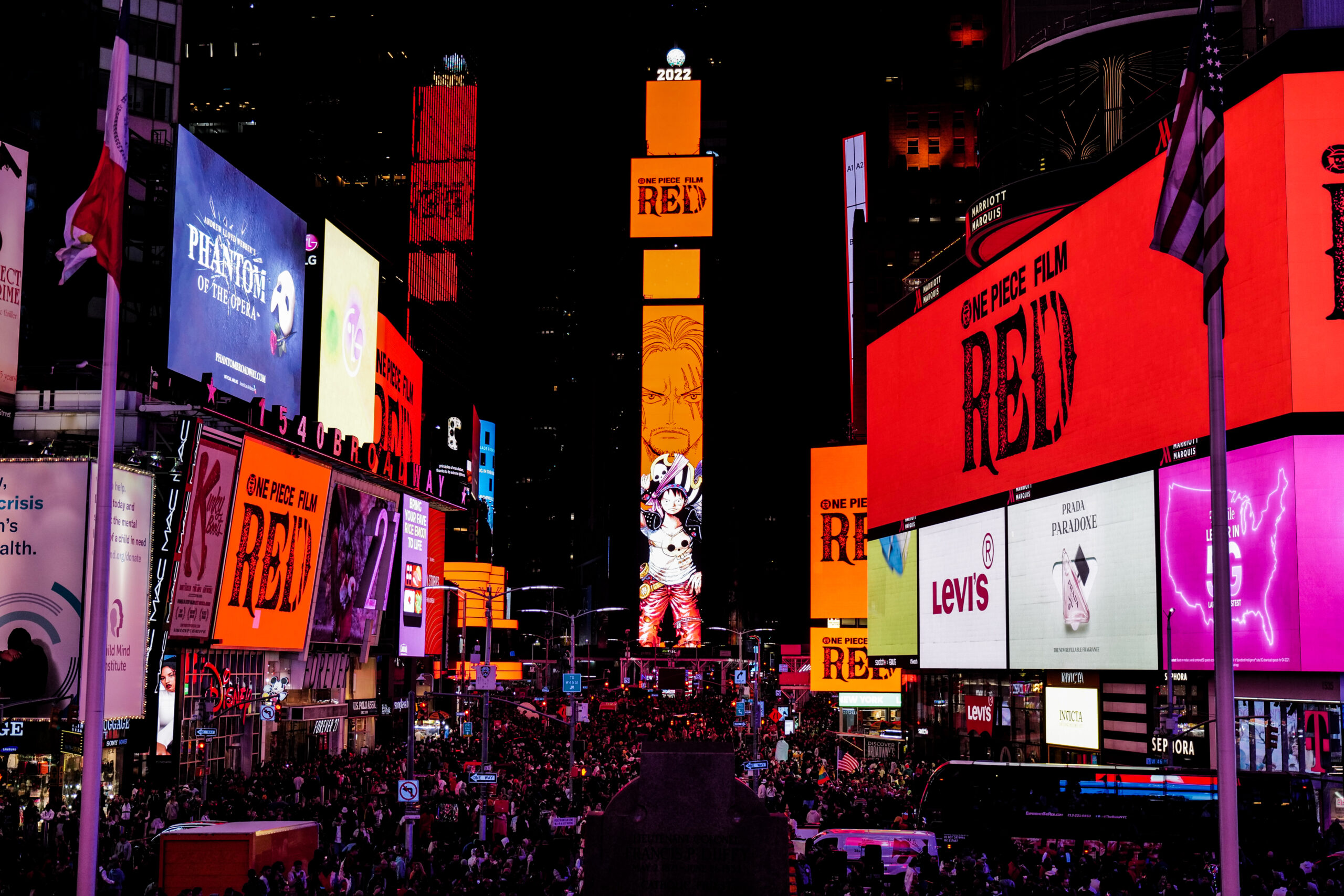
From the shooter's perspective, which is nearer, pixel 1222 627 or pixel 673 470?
pixel 1222 627

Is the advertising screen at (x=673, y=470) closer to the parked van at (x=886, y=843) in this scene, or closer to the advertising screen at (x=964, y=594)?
the advertising screen at (x=964, y=594)

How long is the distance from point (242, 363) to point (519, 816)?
28.5m

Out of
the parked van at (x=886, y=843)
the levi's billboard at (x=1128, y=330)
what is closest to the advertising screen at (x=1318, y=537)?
the levi's billboard at (x=1128, y=330)

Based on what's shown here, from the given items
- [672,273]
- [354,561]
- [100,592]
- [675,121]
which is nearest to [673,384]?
[672,273]

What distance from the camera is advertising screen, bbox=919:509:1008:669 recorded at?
51656mm

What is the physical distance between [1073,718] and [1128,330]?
13.3 metres

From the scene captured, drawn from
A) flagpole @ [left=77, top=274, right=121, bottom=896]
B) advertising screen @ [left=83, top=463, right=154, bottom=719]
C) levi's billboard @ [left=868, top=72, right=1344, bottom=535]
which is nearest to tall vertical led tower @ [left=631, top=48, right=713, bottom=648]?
levi's billboard @ [left=868, top=72, right=1344, bottom=535]

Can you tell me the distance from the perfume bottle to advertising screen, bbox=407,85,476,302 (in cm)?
11595

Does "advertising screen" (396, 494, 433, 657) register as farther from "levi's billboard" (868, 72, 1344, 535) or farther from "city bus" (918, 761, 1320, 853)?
"city bus" (918, 761, 1320, 853)

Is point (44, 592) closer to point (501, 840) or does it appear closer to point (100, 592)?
point (501, 840)

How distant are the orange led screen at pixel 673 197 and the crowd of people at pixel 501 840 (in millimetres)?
74439

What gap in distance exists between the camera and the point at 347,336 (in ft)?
219

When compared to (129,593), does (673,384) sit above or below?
above

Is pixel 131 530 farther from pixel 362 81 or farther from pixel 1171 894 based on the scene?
pixel 362 81
